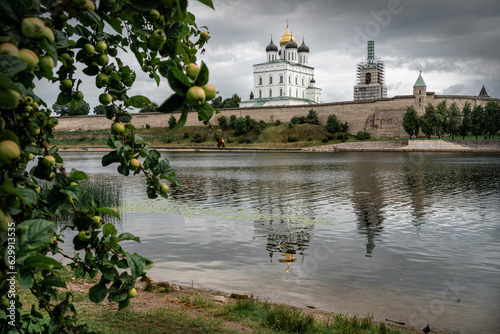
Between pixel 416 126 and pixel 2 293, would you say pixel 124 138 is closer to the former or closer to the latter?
pixel 2 293

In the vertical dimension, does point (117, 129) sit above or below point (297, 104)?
below

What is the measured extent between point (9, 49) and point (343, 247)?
9809 mm

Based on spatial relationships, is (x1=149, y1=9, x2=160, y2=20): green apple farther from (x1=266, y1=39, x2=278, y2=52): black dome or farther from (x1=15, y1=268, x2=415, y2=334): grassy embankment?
(x1=266, y1=39, x2=278, y2=52): black dome

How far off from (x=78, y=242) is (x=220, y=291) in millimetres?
5648

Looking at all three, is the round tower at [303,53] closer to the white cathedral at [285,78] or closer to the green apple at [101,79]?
the white cathedral at [285,78]

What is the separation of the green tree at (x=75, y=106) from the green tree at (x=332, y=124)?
77367mm

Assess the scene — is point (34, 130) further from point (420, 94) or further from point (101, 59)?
point (420, 94)

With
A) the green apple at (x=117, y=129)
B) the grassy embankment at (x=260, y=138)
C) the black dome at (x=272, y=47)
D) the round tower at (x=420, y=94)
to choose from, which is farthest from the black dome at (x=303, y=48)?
the green apple at (x=117, y=129)

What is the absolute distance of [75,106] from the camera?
2.38m

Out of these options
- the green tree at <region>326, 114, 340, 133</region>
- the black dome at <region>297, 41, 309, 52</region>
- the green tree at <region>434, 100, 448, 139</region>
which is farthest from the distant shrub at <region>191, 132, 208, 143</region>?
the green tree at <region>434, 100, 448, 139</region>

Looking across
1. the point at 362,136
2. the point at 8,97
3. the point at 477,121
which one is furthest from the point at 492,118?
the point at 8,97

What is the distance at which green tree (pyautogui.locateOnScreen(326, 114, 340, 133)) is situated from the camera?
77.7 meters

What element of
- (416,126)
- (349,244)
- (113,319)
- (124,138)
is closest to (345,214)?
(349,244)

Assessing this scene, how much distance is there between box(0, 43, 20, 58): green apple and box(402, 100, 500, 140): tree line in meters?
70.5
